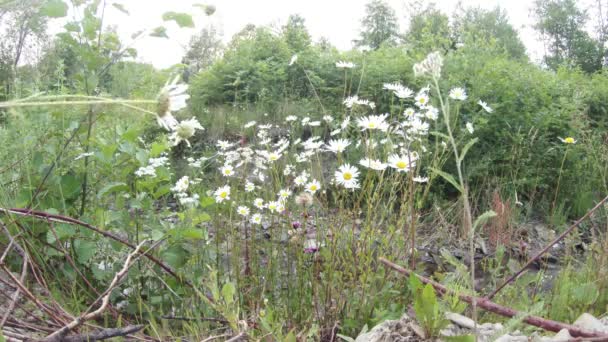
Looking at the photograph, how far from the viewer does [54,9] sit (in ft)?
4.96

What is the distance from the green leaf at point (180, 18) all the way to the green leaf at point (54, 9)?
1.83 ft

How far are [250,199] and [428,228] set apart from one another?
2.10m

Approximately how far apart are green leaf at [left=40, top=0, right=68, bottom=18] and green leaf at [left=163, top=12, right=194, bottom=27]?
0.56 meters

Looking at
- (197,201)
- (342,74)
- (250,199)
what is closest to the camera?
(197,201)

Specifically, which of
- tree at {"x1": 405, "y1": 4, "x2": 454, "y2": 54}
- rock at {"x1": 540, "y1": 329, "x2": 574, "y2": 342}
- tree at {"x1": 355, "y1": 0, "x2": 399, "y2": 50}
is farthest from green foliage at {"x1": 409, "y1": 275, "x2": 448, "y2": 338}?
tree at {"x1": 355, "y1": 0, "x2": 399, "y2": 50}

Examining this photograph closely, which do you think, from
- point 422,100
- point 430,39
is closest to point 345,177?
point 422,100

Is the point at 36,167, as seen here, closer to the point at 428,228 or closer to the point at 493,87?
the point at 428,228

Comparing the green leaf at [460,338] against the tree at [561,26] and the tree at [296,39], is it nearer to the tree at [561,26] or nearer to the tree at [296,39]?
the tree at [296,39]

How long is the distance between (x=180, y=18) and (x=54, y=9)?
Result: 0.60 metres

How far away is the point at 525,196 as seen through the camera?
507cm

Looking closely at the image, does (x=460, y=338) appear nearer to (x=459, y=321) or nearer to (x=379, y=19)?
(x=459, y=321)

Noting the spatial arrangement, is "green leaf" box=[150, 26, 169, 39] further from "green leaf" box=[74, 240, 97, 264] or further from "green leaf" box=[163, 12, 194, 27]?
"green leaf" box=[74, 240, 97, 264]

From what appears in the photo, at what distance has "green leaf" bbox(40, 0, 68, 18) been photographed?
4.88ft

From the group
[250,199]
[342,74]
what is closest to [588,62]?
[342,74]
